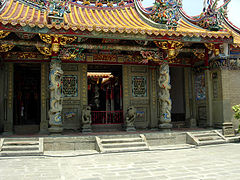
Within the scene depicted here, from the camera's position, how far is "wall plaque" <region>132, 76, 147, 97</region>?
9952mm

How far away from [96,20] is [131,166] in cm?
613

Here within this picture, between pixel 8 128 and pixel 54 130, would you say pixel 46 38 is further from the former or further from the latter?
pixel 8 128

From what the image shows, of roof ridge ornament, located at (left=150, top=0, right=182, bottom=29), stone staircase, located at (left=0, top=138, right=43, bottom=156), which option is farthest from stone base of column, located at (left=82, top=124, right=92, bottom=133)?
roof ridge ornament, located at (left=150, top=0, right=182, bottom=29)

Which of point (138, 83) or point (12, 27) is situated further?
point (138, 83)

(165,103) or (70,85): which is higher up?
(70,85)

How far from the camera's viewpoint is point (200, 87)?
10.0 metres

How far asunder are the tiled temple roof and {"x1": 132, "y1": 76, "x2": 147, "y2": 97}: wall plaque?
2.06m

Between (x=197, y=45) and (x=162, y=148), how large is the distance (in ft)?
13.8

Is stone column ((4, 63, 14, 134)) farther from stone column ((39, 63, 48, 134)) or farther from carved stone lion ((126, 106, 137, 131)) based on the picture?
carved stone lion ((126, 106, 137, 131))

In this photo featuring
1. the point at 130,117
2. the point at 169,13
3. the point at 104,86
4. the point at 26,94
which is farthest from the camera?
the point at 104,86

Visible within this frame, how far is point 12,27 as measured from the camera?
6.85 metres

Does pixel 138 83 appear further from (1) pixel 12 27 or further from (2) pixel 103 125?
(1) pixel 12 27

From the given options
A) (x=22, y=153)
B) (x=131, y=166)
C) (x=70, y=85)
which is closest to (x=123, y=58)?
(x=70, y=85)

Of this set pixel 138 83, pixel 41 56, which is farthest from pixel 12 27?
pixel 138 83
